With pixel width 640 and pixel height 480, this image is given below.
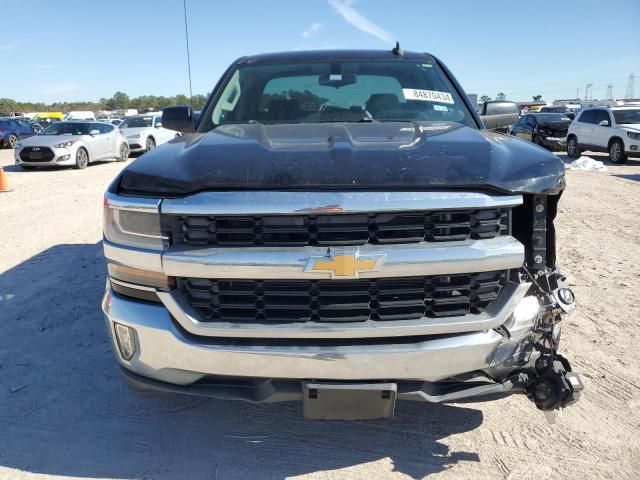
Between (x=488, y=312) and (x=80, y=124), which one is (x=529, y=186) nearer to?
(x=488, y=312)

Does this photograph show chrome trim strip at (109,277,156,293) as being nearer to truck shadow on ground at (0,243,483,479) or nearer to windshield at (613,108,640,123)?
truck shadow on ground at (0,243,483,479)

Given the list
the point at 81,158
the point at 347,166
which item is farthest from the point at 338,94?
the point at 81,158

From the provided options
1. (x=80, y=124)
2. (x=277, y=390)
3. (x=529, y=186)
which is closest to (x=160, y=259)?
(x=277, y=390)

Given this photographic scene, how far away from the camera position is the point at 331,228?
2.09 metres

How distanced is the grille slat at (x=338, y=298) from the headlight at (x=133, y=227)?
212mm

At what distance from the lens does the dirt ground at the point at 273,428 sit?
250cm

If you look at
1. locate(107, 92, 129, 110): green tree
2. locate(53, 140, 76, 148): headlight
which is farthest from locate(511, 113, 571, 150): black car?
locate(107, 92, 129, 110): green tree

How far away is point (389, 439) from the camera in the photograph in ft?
8.95

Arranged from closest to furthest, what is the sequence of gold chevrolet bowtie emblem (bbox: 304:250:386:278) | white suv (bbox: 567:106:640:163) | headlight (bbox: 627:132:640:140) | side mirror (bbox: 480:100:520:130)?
gold chevrolet bowtie emblem (bbox: 304:250:386:278) → side mirror (bbox: 480:100:520:130) → headlight (bbox: 627:132:640:140) → white suv (bbox: 567:106:640:163)

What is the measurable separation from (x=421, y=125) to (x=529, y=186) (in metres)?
0.95

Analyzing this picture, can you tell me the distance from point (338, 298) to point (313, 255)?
0.21 m

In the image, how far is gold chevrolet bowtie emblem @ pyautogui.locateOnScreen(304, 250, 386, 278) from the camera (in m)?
2.03

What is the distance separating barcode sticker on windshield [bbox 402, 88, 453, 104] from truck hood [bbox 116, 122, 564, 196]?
3.38ft

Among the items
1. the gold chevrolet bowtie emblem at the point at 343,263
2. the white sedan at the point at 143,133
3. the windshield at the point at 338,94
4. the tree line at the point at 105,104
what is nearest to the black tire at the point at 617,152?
the windshield at the point at 338,94
